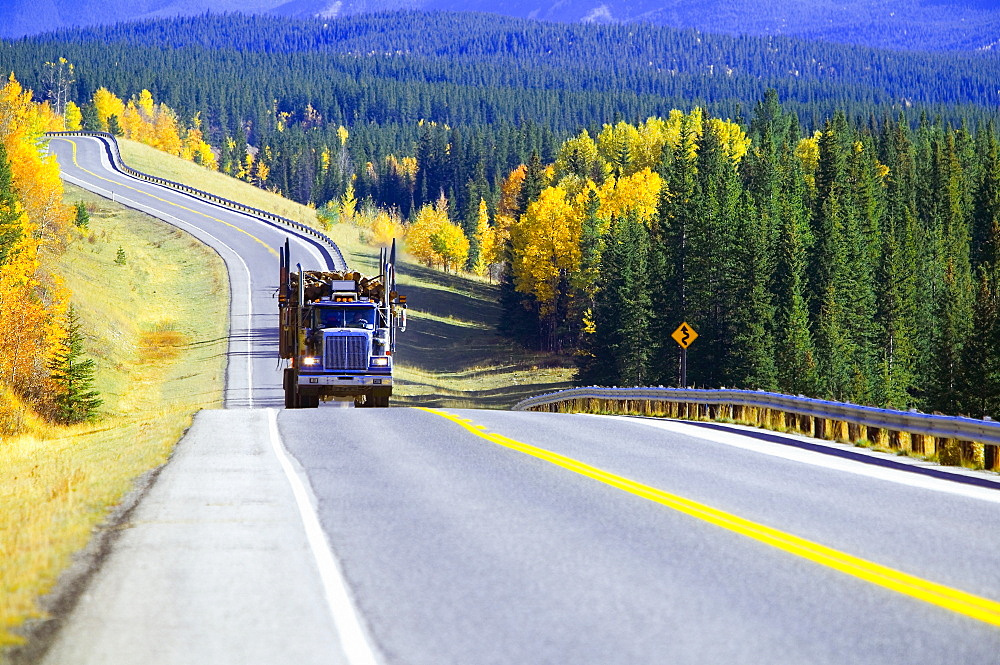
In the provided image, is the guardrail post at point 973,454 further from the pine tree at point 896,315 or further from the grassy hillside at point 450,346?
the pine tree at point 896,315

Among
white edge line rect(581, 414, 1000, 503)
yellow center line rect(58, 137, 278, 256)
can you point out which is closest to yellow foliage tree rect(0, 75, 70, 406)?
yellow center line rect(58, 137, 278, 256)

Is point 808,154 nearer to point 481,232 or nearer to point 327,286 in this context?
point 481,232

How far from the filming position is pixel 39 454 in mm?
23281

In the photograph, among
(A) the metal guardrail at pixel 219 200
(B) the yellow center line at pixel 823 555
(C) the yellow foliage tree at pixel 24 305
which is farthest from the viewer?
(A) the metal guardrail at pixel 219 200

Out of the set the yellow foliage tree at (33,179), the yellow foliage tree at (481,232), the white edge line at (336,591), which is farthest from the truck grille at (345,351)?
the yellow foliage tree at (481,232)

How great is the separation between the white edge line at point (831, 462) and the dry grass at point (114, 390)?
9357 millimetres

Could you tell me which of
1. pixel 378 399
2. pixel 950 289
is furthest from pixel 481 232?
pixel 378 399

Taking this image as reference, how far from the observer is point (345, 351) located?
2878cm

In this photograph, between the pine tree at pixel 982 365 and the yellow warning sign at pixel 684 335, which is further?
the pine tree at pixel 982 365

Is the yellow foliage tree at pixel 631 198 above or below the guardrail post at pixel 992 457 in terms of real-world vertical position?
above

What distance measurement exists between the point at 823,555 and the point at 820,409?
11.2 m

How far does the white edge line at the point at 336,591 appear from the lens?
22.6 feet

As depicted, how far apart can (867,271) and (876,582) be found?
67250mm

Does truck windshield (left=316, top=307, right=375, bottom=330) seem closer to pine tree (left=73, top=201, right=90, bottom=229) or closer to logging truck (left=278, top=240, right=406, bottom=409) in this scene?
logging truck (left=278, top=240, right=406, bottom=409)
